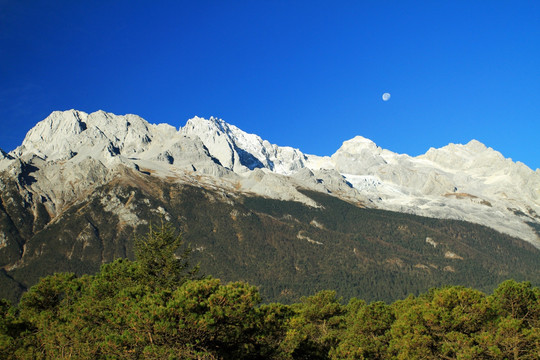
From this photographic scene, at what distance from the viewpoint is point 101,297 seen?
52.8 metres

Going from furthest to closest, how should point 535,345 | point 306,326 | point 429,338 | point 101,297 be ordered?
point 306,326
point 101,297
point 429,338
point 535,345

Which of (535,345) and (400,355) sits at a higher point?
(535,345)

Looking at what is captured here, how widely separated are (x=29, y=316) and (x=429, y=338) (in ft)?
158

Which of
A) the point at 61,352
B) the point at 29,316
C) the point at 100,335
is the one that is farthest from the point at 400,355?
the point at 29,316

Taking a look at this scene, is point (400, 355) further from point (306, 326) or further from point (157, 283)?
point (157, 283)

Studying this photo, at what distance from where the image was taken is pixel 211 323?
37125mm

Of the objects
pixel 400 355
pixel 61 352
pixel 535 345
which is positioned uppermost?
pixel 535 345

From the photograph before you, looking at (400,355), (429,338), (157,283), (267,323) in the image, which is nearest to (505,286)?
(429,338)

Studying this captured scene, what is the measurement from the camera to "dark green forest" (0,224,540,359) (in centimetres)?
3719

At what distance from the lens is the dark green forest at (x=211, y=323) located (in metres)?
37.2

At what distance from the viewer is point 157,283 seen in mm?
62375

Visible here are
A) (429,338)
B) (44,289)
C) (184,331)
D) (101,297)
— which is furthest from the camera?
(44,289)

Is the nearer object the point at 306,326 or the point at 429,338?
the point at 429,338

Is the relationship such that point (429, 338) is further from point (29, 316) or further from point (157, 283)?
point (29, 316)
